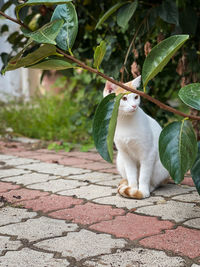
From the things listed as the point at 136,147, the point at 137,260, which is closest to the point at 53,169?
the point at 136,147

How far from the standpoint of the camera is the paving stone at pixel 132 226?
1.80 m

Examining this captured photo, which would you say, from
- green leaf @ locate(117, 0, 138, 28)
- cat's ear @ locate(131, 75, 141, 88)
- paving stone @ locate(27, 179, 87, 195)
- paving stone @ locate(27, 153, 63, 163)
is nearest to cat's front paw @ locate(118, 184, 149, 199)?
paving stone @ locate(27, 179, 87, 195)

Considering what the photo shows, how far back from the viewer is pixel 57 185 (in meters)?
2.72

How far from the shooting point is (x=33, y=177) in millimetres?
2979

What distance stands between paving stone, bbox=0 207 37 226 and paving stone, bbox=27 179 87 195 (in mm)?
448

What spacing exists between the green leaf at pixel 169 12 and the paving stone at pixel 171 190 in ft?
3.41

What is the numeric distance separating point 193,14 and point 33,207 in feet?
5.53

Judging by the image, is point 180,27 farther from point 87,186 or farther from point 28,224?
point 28,224

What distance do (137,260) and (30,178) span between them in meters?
1.58

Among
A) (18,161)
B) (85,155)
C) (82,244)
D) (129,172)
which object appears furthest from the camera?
(85,155)

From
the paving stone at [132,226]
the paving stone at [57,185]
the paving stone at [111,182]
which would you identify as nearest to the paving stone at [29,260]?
the paving stone at [132,226]

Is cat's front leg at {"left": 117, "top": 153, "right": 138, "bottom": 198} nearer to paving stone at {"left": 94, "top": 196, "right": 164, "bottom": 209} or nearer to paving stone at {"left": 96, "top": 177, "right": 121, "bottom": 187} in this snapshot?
paving stone at {"left": 94, "top": 196, "right": 164, "bottom": 209}

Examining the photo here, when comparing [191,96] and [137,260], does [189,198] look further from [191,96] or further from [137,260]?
[191,96]

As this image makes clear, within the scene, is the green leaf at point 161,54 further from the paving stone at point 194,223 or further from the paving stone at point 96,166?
the paving stone at point 96,166
